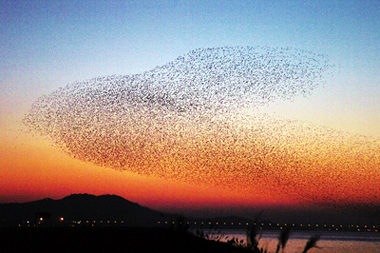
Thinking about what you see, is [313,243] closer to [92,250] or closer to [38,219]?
[92,250]

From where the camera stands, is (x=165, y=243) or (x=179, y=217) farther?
(x=179, y=217)

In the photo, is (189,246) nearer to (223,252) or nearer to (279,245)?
(223,252)

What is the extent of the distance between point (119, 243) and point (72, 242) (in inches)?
94.1

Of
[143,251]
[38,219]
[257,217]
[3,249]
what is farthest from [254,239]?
[38,219]

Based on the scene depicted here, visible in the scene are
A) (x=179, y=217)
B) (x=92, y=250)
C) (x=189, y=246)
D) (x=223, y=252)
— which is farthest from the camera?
(x=179, y=217)

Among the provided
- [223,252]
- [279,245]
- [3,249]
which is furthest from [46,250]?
[279,245]

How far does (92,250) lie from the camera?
1867 centimetres

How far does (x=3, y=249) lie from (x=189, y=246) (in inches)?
338

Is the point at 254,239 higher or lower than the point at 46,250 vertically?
higher

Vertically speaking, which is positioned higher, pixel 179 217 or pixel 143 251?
pixel 179 217

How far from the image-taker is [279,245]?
1098 cm

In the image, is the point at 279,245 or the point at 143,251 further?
the point at 143,251

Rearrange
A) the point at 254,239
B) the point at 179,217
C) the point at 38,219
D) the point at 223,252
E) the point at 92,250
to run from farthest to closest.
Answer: the point at 38,219
the point at 179,217
the point at 223,252
the point at 92,250
the point at 254,239

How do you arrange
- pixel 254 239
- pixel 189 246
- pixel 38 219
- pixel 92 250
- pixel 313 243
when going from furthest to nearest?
pixel 38 219
pixel 189 246
pixel 92 250
pixel 254 239
pixel 313 243
